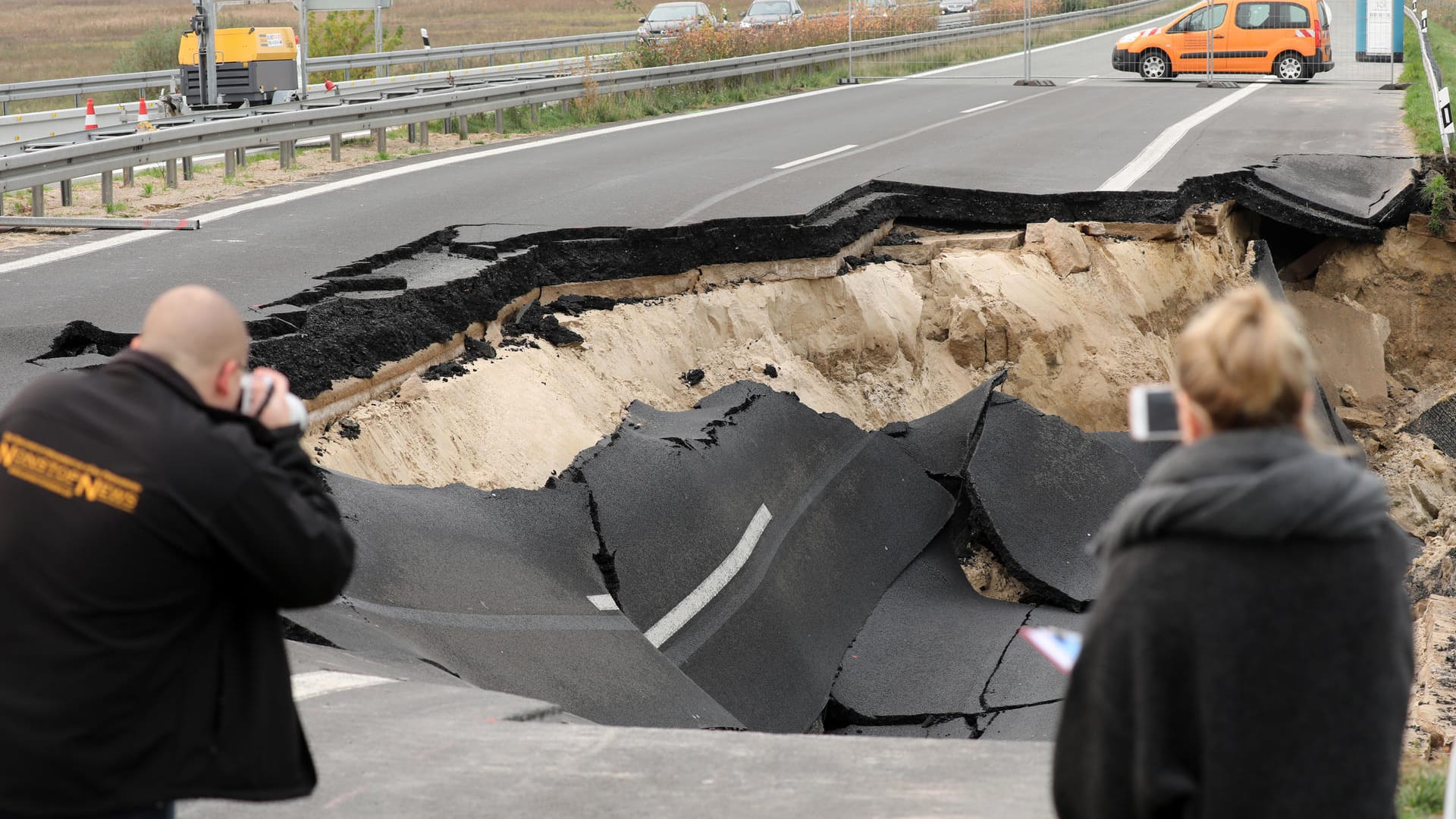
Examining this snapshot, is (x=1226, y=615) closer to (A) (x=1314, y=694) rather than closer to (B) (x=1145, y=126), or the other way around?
(A) (x=1314, y=694)

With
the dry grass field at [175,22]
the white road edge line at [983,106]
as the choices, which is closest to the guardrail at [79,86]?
the dry grass field at [175,22]

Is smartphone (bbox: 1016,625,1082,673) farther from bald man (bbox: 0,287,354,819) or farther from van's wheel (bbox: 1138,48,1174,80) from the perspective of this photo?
van's wheel (bbox: 1138,48,1174,80)

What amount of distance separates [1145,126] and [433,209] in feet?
31.3

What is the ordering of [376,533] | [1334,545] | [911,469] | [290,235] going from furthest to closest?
[290,235] → [911,469] → [376,533] → [1334,545]

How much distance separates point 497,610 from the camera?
5340 mm

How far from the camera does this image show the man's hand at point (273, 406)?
2.41m

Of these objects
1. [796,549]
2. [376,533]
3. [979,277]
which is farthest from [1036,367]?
[376,533]

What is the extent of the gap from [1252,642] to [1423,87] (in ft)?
64.7

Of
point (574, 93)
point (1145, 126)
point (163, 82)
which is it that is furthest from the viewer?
point (163, 82)

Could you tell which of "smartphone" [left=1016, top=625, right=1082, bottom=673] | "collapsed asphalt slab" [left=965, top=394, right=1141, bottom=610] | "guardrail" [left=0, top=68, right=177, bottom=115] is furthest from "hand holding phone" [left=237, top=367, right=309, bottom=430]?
"guardrail" [left=0, top=68, right=177, bottom=115]

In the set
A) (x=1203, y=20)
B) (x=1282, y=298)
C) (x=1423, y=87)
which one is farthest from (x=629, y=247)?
(x=1203, y=20)

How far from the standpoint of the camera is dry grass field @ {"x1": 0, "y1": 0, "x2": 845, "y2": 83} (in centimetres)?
3825

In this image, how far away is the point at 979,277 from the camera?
10.2 metres

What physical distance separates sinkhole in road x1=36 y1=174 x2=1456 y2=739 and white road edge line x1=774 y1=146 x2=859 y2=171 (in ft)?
5.57
